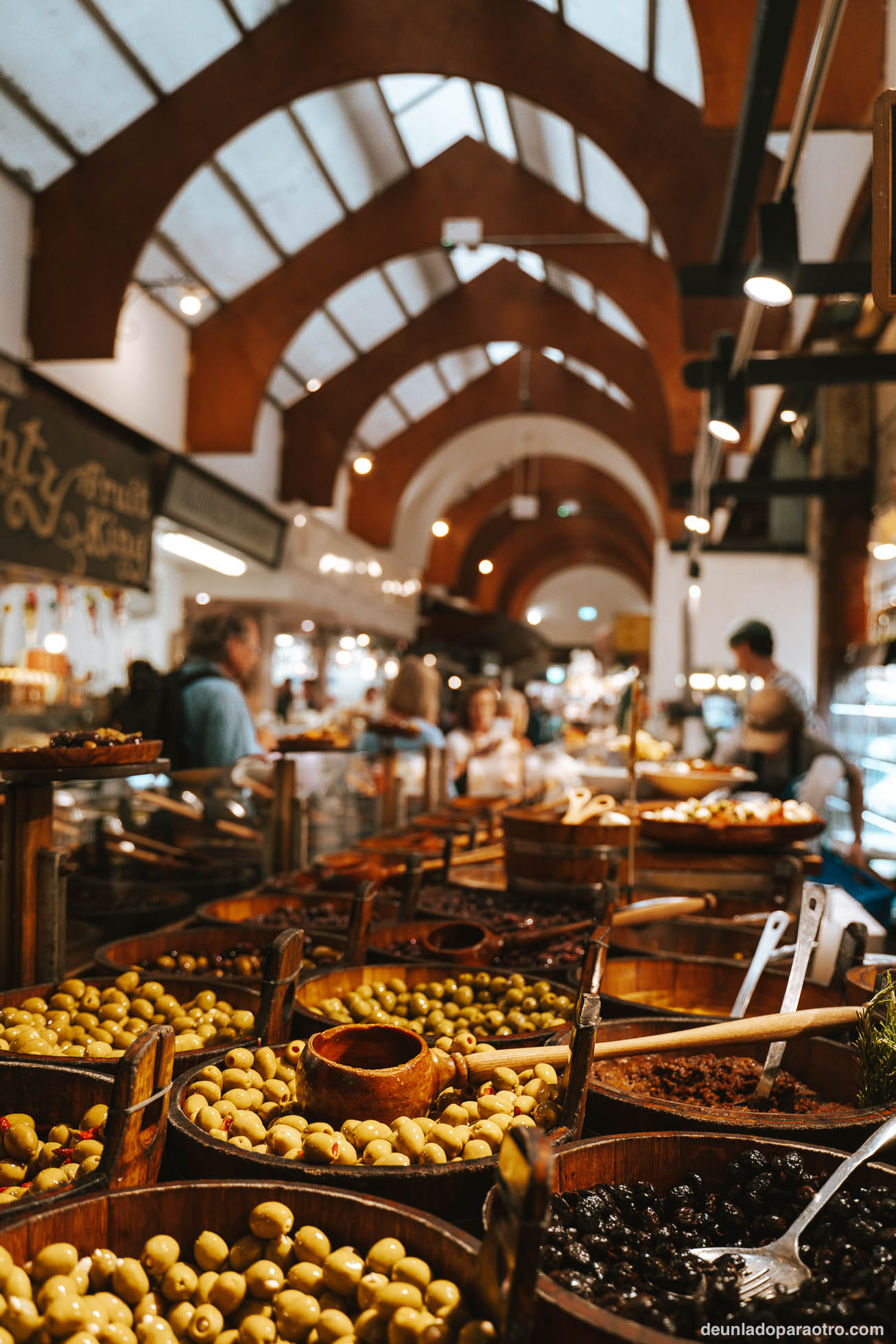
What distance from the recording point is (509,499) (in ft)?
74.8

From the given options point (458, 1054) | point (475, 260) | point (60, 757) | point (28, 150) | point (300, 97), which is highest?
point (475, 260)

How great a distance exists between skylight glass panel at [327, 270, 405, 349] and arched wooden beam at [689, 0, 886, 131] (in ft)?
25.3

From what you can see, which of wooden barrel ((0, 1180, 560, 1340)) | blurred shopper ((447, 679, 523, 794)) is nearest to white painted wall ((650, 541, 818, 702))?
Result: blurred shopper ((447, 679, 523, 794))

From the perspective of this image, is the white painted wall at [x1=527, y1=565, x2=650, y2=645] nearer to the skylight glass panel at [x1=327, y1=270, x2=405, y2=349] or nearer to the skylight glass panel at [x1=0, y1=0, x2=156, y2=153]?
the skylight glass panel at [x1=327, y1=270, x2=405, y2=349]

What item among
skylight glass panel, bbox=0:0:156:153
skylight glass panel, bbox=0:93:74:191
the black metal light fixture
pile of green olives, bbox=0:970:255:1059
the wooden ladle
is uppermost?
skylight glass panel, bbox=0:0:156:153

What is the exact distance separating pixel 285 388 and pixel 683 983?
11.0 meters

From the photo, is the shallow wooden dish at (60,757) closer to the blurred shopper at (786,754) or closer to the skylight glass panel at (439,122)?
the blurred shopper at (786,754)

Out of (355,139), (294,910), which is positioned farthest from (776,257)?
(355,139)

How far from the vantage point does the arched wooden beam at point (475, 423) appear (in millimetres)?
15664

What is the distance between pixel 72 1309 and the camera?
1077 millimetres

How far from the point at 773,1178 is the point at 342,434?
11.8m

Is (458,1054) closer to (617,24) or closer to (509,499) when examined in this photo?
(617,24)

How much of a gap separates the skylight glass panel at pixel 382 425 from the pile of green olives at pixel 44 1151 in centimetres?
1413

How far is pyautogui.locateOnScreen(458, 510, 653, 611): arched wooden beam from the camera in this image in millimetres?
26531
